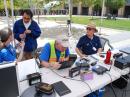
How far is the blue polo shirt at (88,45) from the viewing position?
3.77 metres

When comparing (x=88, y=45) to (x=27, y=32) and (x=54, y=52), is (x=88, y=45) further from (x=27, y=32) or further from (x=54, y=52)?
(x=27, y=32)

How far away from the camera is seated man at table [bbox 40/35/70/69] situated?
2.63 m

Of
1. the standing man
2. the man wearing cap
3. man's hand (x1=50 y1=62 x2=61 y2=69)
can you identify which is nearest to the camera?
man's hand (x1=50 y1=62 x2=61 y2=69)

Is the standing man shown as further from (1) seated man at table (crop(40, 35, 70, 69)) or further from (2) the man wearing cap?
(1) seated man at table (crop(40, 35, 70, 69))

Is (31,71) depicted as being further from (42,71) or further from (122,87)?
(122,87)

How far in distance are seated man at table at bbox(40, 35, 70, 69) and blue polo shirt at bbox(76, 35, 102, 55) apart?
968mm

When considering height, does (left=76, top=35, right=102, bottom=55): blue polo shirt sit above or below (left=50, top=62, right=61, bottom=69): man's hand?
above

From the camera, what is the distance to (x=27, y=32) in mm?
3834

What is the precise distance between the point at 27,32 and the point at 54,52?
1.28 meters

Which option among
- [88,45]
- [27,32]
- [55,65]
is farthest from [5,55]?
[88,45]

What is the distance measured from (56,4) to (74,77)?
1095 centimetres

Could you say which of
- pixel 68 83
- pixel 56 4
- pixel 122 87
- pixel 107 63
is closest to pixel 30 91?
pixel 68 83

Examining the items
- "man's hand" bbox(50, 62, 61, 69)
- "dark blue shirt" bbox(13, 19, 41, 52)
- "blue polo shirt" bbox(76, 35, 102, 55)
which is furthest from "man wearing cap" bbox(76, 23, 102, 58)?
"man's hand" bbox(50, 62, 61, 69)

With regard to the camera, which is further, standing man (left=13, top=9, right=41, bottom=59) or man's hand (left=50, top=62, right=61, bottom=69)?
standing man (left=13, top=9, right=41, bottom=59)
